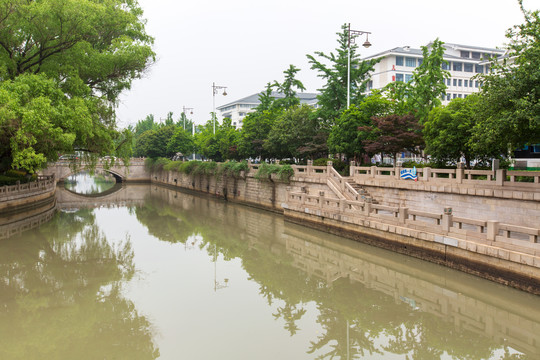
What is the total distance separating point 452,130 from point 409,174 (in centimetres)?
240

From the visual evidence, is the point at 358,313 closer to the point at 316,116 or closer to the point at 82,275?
the point at 82,275

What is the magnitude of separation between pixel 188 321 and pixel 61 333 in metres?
2.62

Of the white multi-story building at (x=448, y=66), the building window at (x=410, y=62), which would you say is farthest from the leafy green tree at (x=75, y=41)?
the building window at (x=410, y=62)

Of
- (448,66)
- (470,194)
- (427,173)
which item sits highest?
(448,66)

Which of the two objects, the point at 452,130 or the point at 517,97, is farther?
the point at 452,130

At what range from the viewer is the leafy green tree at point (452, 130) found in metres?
15.6

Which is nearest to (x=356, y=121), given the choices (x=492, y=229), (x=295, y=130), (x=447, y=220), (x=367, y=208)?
(x=295, y=130)

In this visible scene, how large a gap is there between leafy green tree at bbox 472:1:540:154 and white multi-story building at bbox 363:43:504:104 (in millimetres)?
37432

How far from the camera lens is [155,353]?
25.2ft

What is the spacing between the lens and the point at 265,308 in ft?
33.2

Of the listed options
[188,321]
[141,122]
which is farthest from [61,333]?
[141,122]

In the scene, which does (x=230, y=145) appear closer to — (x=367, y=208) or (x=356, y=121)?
(x=356, y=121)

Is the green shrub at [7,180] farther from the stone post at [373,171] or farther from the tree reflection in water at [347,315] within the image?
the stone post at [373,171]

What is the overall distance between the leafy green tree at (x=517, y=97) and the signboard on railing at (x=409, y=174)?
14.6 feet
